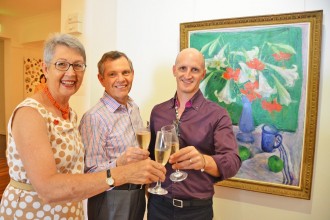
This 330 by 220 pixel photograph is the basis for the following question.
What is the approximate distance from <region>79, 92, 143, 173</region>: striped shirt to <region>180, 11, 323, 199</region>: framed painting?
767 mm

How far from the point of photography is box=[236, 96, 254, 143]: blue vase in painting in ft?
6.09

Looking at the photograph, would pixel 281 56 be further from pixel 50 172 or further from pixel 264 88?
pixel 50 172

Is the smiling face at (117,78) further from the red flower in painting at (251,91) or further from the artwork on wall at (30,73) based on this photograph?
the artwork on wall at (30,73)

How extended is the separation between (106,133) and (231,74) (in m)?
1.01

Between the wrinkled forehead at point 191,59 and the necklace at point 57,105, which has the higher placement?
the wrinkled forehead at point 191,59

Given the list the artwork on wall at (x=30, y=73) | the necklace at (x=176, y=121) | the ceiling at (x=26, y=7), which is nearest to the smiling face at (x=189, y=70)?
the necklace at (x=176, y=121)

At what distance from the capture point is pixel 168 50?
7.13 ft

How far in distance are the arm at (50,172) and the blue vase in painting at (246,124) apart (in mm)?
1026

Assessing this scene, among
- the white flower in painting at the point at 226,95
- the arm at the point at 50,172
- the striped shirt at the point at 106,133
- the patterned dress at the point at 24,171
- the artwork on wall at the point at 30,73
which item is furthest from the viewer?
the artwork on wall at the point at 30,73

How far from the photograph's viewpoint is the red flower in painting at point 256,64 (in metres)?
1.80

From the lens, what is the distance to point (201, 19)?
2.03 metres

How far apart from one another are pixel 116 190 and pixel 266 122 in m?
1.11

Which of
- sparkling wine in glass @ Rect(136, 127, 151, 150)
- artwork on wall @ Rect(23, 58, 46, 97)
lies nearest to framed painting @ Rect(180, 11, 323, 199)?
sparkling wine in glass @ Rect(136, 127, 151, 150)

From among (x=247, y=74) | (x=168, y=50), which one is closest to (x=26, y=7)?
(x=168, y=50)
